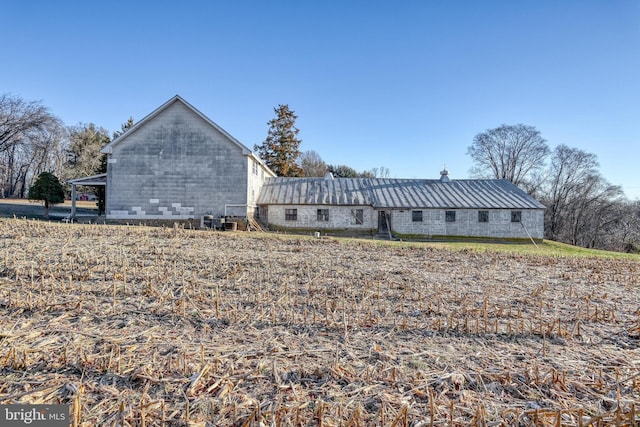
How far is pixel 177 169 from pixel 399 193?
17.6m

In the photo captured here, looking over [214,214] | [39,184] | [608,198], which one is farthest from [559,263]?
[608,198]

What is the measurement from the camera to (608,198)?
3872 cm

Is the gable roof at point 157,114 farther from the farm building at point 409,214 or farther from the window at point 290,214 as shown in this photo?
the window at point 290,214

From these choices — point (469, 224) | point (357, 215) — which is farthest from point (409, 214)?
point (469, 224)

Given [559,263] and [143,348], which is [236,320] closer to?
[143,348]

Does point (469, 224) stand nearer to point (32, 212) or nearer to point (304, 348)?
point (304, 348)

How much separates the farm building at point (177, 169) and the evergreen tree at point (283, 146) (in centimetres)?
2116

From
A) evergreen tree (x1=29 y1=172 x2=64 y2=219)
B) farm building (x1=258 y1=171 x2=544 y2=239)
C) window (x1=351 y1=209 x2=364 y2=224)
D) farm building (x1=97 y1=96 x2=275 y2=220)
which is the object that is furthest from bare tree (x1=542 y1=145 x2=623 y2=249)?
evergreen tree (x1=29 y1=172 x2=64 y2=219)

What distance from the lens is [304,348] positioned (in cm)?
381

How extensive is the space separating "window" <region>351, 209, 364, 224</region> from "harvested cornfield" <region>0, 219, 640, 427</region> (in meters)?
17.8

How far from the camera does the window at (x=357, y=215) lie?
25.7 metres

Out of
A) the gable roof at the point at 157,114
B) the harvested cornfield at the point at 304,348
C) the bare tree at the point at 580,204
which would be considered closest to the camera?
the harvested cornfield at the point at 304,348

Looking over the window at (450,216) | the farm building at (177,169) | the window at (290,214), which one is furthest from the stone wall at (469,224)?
the farm building at (177,169)

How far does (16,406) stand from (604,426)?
179 inches
